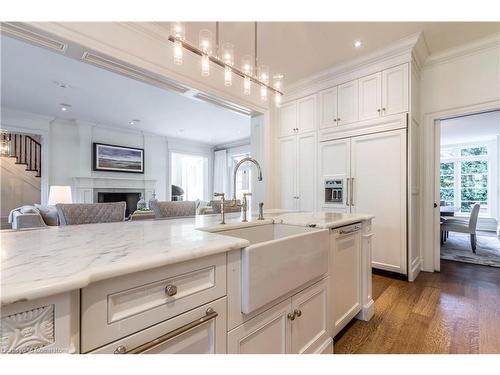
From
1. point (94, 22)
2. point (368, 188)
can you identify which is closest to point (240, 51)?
point (94, 22)

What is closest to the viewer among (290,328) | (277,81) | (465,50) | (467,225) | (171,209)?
(290,328)

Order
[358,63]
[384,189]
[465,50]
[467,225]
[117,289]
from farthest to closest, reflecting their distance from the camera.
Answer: [467,225], [358,63], [384,189], [465,50], [117,289]

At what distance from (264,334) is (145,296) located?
2.06 ft

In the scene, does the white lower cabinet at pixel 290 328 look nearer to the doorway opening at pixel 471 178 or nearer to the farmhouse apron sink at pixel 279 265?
the farmhouse apron sink at pixel 279 265

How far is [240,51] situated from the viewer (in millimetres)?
2891

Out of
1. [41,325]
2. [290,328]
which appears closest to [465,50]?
[290,328]

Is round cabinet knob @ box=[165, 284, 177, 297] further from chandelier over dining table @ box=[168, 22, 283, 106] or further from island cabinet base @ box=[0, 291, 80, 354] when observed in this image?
chandelier over dining table @ box=[168, 22, 283, 106]

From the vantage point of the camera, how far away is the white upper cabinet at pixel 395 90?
2756 mm

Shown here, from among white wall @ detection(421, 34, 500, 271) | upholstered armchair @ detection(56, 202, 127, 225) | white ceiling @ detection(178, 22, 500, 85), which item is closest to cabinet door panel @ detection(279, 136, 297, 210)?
white ceiling @ detection(178, 22, 500, 85)

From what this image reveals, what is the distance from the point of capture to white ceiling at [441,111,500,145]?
4.70 meters

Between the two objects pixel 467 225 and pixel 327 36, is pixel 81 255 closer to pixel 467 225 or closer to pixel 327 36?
pixel 327 36

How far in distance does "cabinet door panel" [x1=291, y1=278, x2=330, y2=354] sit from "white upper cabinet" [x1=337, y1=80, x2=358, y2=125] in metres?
2.47

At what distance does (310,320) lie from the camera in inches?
52.4
